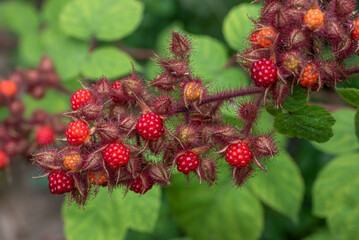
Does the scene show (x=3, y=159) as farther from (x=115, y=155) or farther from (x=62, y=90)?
(x=115, y=155)

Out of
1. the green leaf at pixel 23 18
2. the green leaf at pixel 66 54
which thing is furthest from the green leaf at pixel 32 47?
the green leaf at pixel 66 54

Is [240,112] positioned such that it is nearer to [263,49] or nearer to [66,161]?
[263,49]

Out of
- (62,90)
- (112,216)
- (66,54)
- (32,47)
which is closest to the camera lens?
(112,216)

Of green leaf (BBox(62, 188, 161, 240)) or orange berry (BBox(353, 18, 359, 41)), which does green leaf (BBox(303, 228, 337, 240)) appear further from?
orange berry (BBox(353, 18, 359, 41))

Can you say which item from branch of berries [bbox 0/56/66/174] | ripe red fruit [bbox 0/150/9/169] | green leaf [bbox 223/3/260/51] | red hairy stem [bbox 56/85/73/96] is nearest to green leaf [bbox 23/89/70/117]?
red hairy stem [bbox 56/85/73/96]

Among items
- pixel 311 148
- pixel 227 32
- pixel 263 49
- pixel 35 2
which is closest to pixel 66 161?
pixel 263 49

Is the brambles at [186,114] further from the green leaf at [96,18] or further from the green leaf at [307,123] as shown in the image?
the green leaf at [96,18]

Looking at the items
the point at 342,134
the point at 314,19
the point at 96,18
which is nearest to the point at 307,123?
the point at 314,19
